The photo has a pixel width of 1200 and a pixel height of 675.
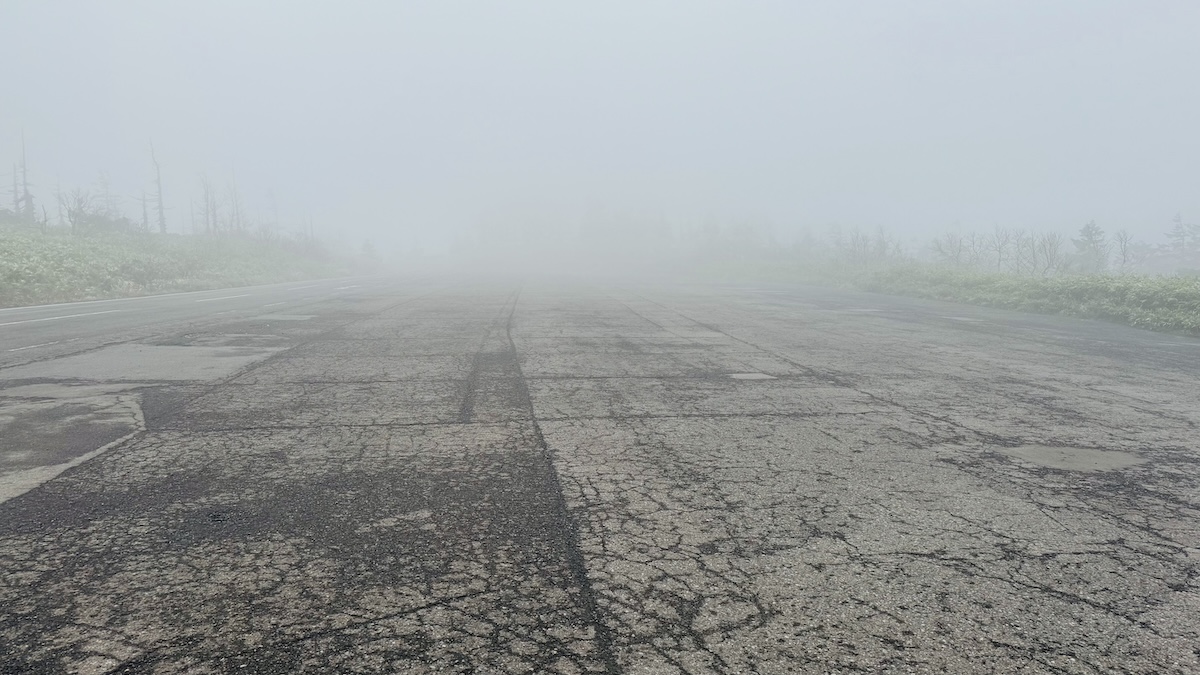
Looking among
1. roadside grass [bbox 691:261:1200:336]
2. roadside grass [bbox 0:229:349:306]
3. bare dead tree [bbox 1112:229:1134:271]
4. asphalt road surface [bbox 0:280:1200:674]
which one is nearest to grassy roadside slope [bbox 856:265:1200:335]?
roadside grass [bbox 691:261:1200:336]

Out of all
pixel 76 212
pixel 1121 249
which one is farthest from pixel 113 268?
pixel 1121 249

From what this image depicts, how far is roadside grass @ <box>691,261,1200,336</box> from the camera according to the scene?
15.7 m

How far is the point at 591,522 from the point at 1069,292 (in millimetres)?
21844

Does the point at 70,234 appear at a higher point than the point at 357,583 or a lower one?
higher

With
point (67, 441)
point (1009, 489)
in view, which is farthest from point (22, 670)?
point (1009, 489)

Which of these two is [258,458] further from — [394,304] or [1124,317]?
[1124,317]

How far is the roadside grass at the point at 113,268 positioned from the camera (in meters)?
21.1

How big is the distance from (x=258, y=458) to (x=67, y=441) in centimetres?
167

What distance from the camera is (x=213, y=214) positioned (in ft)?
215

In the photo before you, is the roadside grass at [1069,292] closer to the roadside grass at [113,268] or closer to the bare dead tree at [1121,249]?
the bare dead tree at [1121,249]

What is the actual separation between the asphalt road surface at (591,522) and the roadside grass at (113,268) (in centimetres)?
1722

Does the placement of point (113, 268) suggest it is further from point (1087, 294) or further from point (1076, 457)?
point (1087, 294)

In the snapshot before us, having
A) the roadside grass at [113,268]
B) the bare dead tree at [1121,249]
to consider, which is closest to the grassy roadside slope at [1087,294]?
the bare dead tree at [1121,249]

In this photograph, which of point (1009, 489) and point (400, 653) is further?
point (1009, 489)
